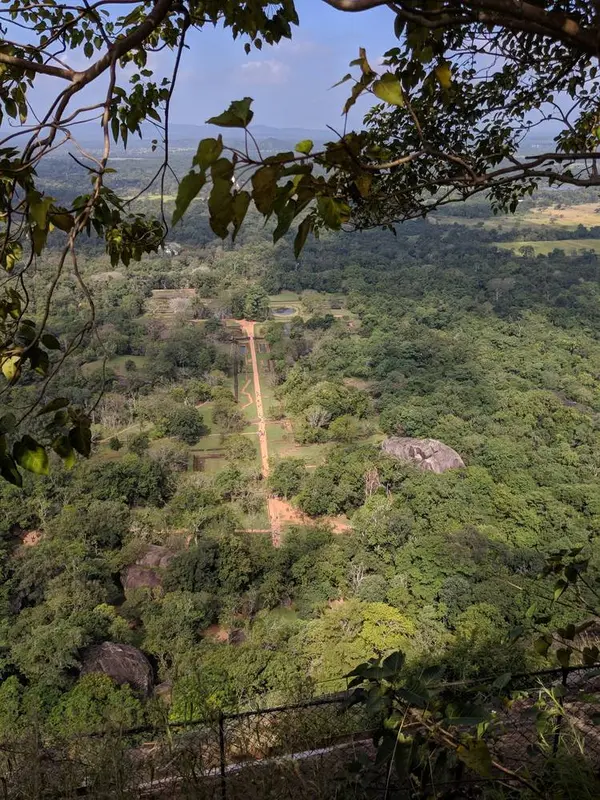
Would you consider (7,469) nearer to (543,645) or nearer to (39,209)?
(39,209)

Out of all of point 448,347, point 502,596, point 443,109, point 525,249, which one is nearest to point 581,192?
point 525,249

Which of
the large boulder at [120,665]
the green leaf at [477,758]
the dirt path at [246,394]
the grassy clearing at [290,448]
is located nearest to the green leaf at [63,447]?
the green leaf at [477,758]

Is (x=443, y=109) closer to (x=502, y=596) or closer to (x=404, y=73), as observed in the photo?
(x=404, y=73)

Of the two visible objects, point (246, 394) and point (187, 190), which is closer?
point (187, 190)

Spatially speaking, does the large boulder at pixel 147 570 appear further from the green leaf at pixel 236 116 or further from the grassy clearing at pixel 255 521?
the green leaf at pixel 236 116

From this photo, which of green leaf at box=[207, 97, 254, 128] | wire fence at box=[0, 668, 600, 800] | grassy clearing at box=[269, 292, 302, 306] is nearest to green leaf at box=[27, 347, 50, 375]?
green leaf at box=[207, 97, 254, 128]

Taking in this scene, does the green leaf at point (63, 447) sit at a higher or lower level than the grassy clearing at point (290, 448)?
higher

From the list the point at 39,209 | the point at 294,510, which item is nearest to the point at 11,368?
the point at 39,209
